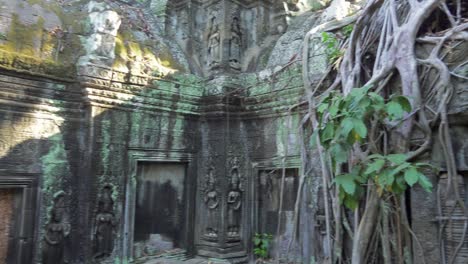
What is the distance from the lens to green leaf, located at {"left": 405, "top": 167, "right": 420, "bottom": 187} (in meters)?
2.68

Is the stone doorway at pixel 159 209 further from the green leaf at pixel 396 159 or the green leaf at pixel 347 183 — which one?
the green leaf at pixel 396 159

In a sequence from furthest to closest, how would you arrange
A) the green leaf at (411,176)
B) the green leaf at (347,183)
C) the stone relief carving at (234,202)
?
the stone relief carving at (234,202) → the green leaf at (347,183) → the green leaf at (411,176)

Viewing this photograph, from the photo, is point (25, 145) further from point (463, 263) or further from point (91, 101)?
point (463, 263)

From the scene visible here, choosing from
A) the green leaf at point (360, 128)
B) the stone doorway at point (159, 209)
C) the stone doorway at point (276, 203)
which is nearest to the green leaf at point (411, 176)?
the green leaf at point (360, 128)

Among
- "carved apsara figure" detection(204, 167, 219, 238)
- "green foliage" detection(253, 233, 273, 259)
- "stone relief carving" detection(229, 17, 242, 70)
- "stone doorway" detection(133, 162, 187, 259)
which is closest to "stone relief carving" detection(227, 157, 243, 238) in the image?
"carved apsara figure" detection(204, 167, 219, 238)

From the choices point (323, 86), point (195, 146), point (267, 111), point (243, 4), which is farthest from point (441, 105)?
point (243, 4)

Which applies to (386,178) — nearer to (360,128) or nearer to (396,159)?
(396,159)

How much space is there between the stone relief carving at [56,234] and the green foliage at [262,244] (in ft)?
8.42

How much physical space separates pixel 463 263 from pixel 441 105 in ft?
4.17

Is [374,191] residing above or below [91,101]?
below

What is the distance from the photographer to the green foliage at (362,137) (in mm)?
2836

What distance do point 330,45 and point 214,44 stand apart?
2.31 metres

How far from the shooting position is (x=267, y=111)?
6.00 metres

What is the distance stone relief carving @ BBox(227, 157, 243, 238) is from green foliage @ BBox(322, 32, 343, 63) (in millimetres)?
2189
